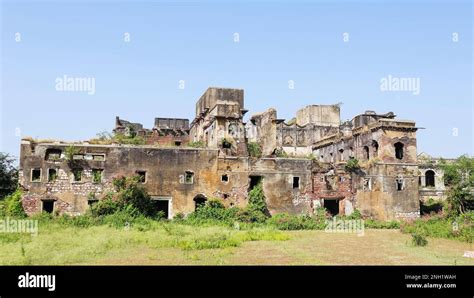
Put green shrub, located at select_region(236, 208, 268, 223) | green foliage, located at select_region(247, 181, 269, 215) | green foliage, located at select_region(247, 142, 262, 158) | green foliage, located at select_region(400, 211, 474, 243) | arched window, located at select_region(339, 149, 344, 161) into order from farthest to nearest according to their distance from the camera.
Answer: arched window, located at select_region(339, 149, 344, 161) → green foliage, located at select_region(247, 142, 262, 158) → green foliage, located at select_region(247, 181, 269, 215) → green shrub, located at select_region(236, 208, 268, 223) → green foliage, located at select_region(400, 211, 474, 243)

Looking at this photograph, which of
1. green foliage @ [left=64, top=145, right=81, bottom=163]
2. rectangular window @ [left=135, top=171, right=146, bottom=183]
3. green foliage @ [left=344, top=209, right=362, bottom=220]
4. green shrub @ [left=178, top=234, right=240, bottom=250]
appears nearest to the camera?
green shrub @ [left=178, top=234, right=240, bottom=250]

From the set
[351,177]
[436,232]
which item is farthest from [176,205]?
[436,232]

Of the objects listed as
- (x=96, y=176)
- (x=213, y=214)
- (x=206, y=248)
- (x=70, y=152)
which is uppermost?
(x=70, y=152)

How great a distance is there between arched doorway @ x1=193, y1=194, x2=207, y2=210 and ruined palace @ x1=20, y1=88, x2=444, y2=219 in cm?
7

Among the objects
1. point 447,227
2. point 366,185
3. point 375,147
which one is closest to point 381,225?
point 366,185

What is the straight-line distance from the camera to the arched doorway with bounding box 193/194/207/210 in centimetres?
2873

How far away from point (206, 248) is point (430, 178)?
28.9m

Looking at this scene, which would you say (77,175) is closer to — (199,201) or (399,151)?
(199,201)

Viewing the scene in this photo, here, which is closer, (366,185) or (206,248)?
(206,248)

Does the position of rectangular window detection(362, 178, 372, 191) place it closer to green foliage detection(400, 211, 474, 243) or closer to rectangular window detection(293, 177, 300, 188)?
green foliage detection(400, 211, 474, 243)

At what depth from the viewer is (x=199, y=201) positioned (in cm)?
2908

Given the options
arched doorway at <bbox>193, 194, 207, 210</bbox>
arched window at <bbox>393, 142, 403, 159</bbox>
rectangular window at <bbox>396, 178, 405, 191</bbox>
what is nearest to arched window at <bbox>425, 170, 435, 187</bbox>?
arched window at <bbox>393, 142, 403, 159</bbox>
